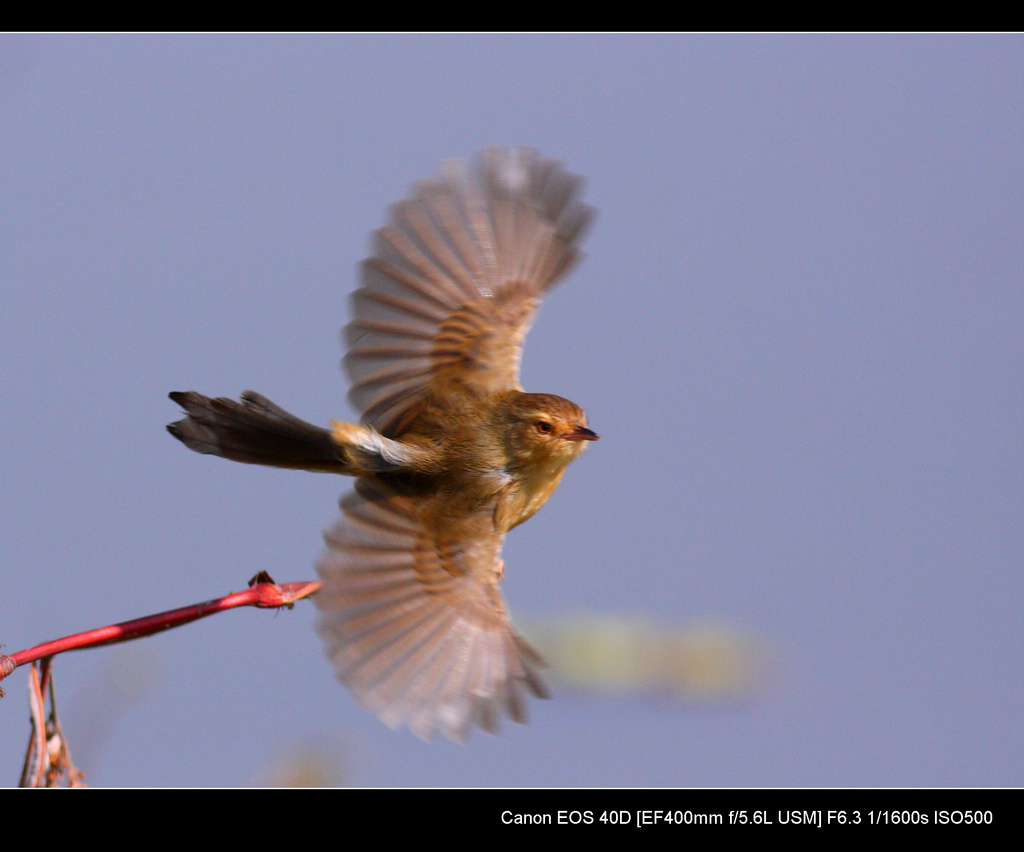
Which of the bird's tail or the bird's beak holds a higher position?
the bird's beak

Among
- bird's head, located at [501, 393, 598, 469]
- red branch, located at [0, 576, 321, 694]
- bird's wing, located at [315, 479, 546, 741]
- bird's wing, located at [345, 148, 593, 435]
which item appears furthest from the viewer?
bird's wing, located at [345, 148, 593, 435]

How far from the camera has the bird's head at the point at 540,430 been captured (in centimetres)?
318

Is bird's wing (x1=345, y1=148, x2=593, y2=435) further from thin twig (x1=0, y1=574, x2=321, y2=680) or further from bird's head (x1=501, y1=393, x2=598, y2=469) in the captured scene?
thin twig (x1=0, y1=574, x2=321, y2=680)

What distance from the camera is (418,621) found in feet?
9.97

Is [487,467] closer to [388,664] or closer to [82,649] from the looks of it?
[388,664]

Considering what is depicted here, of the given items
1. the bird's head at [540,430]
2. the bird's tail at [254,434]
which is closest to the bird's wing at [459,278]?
the bird's head at [540,430]

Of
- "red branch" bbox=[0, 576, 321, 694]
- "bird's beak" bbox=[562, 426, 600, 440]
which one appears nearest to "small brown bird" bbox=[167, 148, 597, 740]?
"bird's beak" bbox=[562, 426, 600, 440]

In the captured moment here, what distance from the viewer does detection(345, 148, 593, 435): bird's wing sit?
338cm

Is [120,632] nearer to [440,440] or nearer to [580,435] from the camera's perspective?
[440,440]

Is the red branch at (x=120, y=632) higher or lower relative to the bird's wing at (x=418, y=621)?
lower

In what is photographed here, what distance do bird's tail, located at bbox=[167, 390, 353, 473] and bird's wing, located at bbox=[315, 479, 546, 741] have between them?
17cm

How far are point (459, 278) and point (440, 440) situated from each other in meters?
0.62

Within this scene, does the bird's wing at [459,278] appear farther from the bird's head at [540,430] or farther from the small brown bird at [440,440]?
the bird's head at [540,430]

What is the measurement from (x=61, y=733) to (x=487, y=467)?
1.41m
